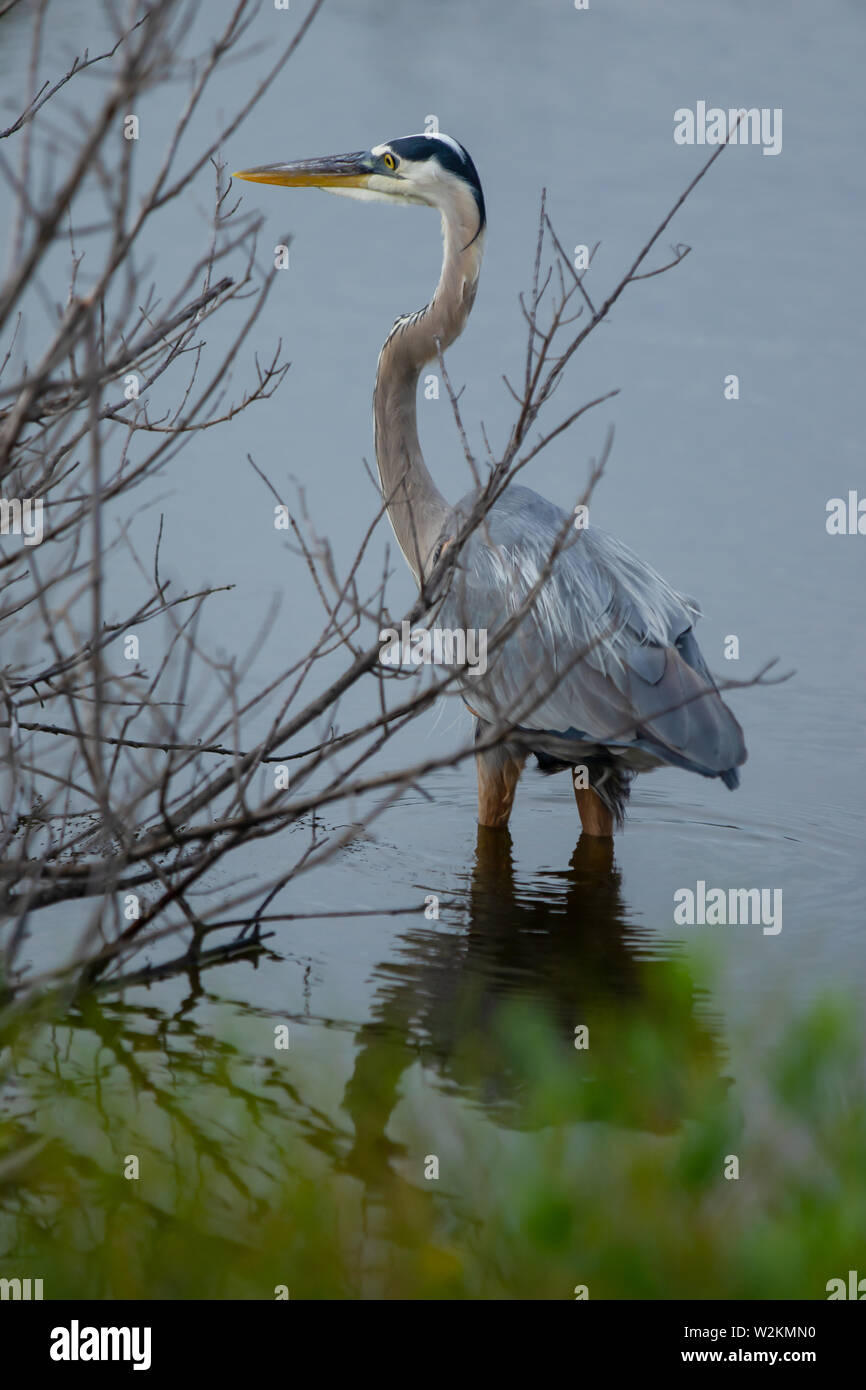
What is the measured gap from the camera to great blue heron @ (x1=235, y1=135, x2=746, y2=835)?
5.39 metres

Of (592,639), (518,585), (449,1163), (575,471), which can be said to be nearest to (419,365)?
(518,585)

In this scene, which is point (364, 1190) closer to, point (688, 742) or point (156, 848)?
point (156, 848)

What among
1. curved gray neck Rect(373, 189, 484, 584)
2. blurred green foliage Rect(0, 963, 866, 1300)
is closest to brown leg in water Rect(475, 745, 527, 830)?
curved gray neck Rect(373, 189, 484, 584)

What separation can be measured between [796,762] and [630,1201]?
5194 millimetres

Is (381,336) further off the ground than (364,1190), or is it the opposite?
(381,336)

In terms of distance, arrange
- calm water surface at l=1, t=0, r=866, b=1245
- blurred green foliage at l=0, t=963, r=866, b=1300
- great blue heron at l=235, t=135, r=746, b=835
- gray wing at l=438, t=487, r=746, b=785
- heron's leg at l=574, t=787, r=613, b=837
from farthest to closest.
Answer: heron's leg at l=574, t=787, r=613, b=837 → great blue heron at l=235, t=135, r=746, b=835 → gray wing at l=438, t=487, r=746, b=785 → calm water surface at l=1, t=0, r=866, b=1245 → blurred green foliage at l=0, t=963, r=866, b=1300

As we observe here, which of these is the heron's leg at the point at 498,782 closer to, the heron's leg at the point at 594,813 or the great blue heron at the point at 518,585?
the great blue heron at the point at 518,585

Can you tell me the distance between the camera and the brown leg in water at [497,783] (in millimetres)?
5664

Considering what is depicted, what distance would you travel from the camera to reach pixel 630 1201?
193 centimetres

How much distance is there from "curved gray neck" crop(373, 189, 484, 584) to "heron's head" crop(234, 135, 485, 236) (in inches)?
1.0

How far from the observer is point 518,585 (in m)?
5.62

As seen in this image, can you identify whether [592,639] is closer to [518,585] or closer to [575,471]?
[518,585]

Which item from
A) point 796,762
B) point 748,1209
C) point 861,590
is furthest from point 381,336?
point 748,1209

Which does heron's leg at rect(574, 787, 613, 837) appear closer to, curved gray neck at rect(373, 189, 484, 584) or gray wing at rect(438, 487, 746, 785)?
gray wing at rect(438, 487, 746, 785)
